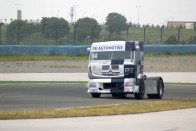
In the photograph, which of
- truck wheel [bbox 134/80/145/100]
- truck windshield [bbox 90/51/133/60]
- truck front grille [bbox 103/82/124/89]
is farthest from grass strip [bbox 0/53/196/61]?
truck wheel [bbox 134/80/145/100]

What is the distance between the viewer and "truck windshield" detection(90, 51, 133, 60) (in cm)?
2603

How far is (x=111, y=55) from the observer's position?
1035 inches

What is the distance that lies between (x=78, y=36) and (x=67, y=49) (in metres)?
2.94

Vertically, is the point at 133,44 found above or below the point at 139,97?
above

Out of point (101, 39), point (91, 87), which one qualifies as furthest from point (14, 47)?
point (91, 87)

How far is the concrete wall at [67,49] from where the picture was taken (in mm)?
58156

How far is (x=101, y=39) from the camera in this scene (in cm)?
6278

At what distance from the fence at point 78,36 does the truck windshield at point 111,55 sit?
105 ft

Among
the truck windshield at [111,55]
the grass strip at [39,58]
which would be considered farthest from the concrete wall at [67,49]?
the truck windshield at [111,55]

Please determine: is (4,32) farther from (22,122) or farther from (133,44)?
(22,122)

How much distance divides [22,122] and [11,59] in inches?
1559

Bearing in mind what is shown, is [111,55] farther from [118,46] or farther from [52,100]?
[52,100]

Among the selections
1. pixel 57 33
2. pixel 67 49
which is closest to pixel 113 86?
pixel 67 49

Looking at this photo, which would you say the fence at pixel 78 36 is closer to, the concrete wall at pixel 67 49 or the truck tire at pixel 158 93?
the concrete wall at pixel 67 49
